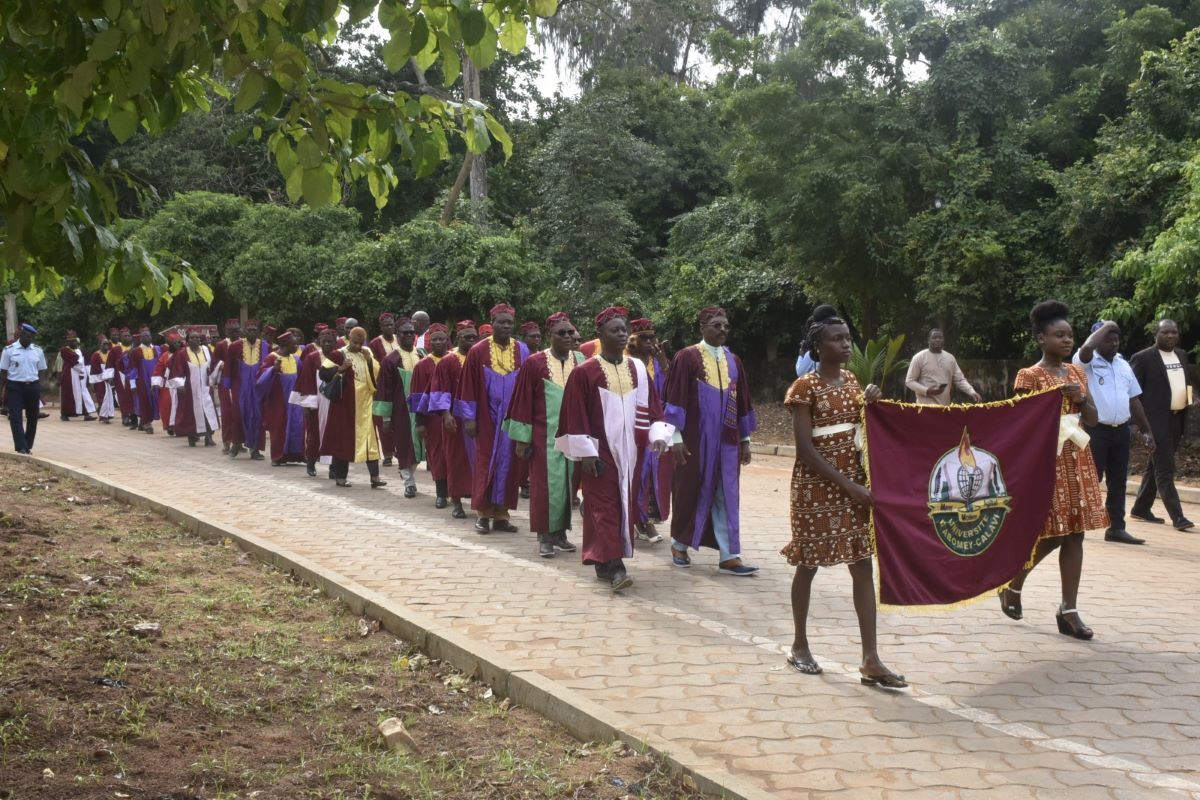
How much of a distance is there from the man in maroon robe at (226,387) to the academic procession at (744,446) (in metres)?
0.96

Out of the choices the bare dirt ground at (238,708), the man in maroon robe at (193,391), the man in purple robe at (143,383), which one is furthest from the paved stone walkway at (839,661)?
the man in purple robe at (143,383)

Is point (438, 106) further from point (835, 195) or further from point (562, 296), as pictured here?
point (562, 296)

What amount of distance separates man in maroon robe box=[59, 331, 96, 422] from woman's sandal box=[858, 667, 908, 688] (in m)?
23.9

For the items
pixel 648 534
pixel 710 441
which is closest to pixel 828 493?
pixel 710 441

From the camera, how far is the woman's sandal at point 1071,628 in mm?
6639

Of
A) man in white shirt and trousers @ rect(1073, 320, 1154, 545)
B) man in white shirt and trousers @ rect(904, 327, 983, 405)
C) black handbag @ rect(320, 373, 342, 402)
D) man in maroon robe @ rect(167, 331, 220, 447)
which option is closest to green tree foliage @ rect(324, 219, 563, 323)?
man in maroon robe @ rect(167, 331, 220, 447)

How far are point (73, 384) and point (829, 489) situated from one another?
2422cm

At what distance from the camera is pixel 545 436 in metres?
9.63

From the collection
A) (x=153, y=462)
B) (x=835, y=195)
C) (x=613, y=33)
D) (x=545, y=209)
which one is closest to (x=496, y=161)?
(x=613, y=33)

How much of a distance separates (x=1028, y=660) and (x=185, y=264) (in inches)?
187

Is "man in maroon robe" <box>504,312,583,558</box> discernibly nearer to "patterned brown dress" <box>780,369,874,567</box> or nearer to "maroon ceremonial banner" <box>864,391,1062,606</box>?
"patterned brown dress" <box>780,369,874,567</box>

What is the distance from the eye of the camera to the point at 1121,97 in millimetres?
19469

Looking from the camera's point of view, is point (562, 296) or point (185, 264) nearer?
point (185, 264)

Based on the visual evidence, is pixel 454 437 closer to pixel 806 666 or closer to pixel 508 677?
pixel 508 677
